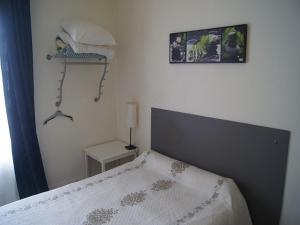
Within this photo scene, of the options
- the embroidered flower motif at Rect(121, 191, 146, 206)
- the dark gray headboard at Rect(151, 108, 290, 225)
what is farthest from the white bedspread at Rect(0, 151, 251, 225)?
the dark gray headboard at Rect(151, 108, 290, 225)

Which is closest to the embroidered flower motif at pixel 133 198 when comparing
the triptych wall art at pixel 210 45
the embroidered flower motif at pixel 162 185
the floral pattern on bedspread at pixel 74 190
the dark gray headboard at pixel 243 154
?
the embroidered flower motif at pixel 162 185

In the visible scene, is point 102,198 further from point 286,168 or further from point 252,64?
point 252,64

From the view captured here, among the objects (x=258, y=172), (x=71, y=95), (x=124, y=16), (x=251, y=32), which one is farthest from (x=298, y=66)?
(x=71, y=95)

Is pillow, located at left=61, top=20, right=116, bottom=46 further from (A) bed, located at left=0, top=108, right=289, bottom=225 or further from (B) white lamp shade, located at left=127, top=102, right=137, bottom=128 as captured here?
(A) bed, located at left=0, top=108, right=289, bottom=225

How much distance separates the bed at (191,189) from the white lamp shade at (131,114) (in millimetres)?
597

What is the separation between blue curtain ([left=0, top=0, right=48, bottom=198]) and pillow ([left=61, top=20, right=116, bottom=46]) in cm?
37

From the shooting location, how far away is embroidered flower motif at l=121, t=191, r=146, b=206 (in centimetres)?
183

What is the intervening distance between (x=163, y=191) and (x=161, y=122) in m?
0.81

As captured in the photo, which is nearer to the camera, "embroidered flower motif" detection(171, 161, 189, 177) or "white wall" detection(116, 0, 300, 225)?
"white wall" detection(116, 0, 300, 225)

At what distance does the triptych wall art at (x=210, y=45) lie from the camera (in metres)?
1.83

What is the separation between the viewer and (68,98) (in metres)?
2.71

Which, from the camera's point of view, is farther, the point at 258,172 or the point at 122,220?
the point at 258,172

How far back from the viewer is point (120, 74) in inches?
119

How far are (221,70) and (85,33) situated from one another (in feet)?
4.36
